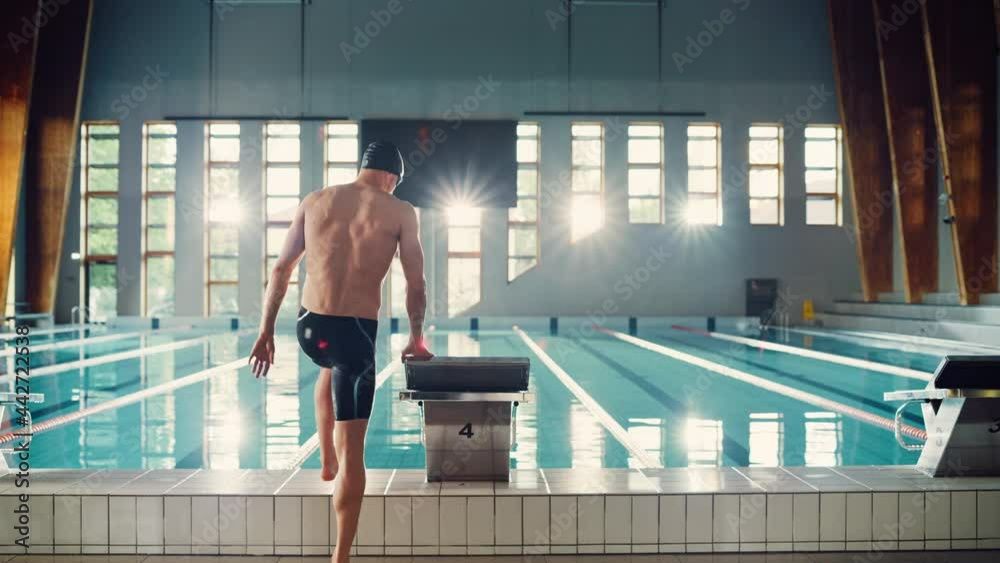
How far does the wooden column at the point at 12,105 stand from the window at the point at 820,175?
15.8 m

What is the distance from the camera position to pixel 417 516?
2.96 m

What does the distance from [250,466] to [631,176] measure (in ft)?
48.8

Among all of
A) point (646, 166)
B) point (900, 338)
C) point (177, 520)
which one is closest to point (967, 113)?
point (900, 338)

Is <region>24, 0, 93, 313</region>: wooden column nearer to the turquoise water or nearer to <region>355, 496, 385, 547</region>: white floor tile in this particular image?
the turquoise water

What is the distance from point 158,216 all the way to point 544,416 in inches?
577

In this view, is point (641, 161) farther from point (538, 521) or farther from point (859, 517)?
point (538, 521)

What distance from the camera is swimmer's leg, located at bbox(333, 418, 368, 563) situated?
2.48 meters

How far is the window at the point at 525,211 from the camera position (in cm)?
1817

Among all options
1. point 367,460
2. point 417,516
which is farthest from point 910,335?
point 417,516

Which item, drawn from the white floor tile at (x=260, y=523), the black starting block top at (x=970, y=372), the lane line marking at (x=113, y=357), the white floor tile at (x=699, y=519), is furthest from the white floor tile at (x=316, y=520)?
the lane line marking at (x=113, y=357)

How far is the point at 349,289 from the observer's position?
8.51 ft

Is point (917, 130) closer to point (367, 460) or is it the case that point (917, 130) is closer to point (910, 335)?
point (910, 335)

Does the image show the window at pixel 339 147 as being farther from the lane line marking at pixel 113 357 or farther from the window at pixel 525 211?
the lane line marking at pixel 113 357

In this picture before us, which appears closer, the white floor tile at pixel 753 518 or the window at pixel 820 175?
the white floor tile at pixel 753 518
